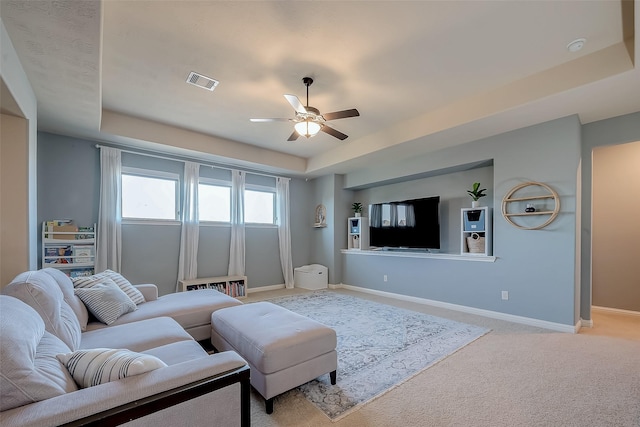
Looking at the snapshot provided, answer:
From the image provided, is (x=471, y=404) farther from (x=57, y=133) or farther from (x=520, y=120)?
(x=57, y=133)

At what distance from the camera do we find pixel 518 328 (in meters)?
3.32

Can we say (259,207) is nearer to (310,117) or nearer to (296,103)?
(310,117)

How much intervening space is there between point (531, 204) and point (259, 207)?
4581 millimetres

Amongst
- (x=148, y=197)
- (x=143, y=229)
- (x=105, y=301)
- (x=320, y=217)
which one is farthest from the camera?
(x=320, y=217)

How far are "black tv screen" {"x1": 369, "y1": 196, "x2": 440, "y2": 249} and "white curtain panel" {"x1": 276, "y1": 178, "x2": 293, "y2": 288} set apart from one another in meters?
1.76

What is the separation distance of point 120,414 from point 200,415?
288mm

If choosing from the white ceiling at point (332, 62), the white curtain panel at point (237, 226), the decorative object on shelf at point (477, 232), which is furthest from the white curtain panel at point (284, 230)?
the decorative object on shelf at point (477, 232)

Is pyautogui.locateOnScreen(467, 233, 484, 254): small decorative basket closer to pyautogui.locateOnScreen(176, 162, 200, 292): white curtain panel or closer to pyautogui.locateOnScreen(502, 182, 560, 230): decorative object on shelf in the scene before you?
pyautogui.locateOnScreen(502, 182, 560, 230): decorative object on shelf

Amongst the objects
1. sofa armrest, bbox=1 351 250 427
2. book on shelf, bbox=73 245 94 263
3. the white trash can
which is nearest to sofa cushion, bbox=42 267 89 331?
sofa armrest, bbox=1 351 250 427

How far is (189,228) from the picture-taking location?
189 inches

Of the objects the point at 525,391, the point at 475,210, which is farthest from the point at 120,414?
the point at 475,210

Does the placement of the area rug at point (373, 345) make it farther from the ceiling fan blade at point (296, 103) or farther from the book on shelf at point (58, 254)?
the book on shelf at point (58, 254)

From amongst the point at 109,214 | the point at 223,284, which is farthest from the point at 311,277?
the point at 109,214

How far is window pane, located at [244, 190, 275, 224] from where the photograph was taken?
573 centimetres
